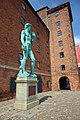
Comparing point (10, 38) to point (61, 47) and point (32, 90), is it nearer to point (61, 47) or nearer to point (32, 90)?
point (32, 90)

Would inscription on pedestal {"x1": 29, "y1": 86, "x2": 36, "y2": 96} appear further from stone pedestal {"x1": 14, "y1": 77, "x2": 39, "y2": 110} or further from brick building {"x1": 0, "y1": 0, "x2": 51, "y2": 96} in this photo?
brick building {"x1": 0, "y1": 0, "x2": 51, "y2": 96}

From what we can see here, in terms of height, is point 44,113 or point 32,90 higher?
point 32,90

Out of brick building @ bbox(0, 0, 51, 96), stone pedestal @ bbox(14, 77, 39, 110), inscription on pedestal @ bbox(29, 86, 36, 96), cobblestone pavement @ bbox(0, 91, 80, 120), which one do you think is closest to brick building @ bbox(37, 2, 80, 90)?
brick building @ bbox(0, 0, 51, 96)

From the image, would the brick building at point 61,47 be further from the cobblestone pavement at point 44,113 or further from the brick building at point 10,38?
the cobblestone pavement at point 44,113

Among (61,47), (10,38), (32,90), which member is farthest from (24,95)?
(61,47)

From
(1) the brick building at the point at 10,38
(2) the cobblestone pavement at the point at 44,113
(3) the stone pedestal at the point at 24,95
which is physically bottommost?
(2) the cobblestone pavement at the point at 44,113

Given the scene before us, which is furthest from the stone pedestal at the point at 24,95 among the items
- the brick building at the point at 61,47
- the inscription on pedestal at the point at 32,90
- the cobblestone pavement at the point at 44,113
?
the brick building at the point at 61,47

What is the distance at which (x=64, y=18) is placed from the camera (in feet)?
77.3

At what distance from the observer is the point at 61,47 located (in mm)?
22469

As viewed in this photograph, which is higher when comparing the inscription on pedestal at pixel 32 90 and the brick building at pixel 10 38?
the brick building at pixel 10 38

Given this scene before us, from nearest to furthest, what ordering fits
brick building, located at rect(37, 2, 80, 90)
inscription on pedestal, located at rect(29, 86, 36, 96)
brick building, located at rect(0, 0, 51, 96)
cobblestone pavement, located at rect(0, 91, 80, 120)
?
cobblestone pavement, located at rect(0, 91, 80, 120)
inscription on pedestal, located at rect(29, 86, 36, 96)
brick building, located at rect(0, 0, 51, 96)
brick building, located at rect(37, 2, 80, 90)

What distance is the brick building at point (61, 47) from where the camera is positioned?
20.5 m

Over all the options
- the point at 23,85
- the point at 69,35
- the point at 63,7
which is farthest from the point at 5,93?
the point at 63,7

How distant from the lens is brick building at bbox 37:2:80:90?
20533 mm
